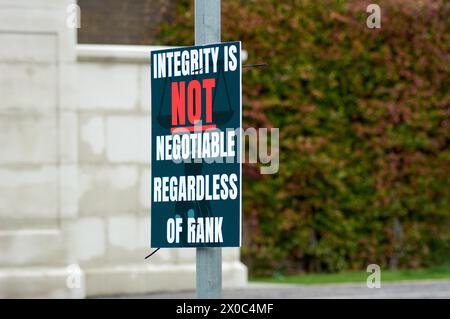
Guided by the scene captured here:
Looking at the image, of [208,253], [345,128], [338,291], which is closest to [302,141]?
[345,128]

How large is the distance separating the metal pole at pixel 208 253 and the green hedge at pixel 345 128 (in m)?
8.53

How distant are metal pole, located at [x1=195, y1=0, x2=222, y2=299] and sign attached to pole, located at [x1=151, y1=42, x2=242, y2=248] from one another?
101 mm

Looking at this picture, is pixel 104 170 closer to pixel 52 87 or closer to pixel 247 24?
pixel 52 87

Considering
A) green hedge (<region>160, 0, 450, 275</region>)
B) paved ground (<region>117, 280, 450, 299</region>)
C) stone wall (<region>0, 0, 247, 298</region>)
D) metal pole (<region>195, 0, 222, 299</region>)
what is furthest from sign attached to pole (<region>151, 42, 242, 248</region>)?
green hedge (<region>160, 0, 450, 275</region>)

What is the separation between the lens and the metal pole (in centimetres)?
770

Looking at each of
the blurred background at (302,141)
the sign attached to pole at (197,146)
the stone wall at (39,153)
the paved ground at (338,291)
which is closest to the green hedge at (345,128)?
the blurred background at (302,141)

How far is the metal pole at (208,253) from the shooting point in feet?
25.2

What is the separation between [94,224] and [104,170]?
646 millimetres

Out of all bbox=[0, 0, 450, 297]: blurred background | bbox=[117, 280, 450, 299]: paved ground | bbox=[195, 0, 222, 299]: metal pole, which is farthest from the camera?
bbox=[0, 0, 450, 297]: blurred background

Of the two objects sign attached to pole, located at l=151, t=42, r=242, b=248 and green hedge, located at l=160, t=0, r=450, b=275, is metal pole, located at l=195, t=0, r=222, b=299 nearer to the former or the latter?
sign attached to pole, located at l=151, t=42, r=242, b=248

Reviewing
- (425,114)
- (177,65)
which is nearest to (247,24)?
(425,114)

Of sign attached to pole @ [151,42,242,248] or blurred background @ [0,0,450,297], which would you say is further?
blurred background @ [0,0,450,297]

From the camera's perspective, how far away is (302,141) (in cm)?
1662

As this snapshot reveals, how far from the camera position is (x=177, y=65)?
7758mm
